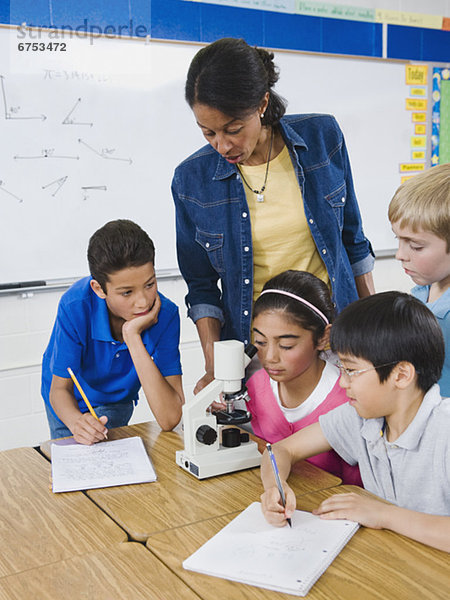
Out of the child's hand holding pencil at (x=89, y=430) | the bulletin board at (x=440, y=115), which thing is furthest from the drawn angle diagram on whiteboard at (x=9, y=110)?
the bulletin board at (x=440, y=115)

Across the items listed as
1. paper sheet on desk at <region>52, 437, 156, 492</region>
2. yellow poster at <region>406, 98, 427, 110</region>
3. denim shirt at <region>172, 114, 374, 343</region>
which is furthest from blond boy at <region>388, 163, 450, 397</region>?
yellow poster at <region>406, 98, 427, 110</region>

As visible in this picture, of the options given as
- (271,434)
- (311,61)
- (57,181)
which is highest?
(311,61)

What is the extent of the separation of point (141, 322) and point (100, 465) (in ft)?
1.59

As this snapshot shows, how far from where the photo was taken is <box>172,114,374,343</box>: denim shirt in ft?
6.57

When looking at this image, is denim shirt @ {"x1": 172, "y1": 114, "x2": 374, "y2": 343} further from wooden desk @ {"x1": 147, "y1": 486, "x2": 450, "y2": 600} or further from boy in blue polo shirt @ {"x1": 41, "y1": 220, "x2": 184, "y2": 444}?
wooden desk @ {"x1": 147, "y1": 486, "x2": 450, "y2": 600}

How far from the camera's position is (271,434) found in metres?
1.87

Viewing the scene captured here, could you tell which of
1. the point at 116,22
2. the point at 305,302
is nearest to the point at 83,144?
the point at 116,22

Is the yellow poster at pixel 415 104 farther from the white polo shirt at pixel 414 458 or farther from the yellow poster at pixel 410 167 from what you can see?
the white polo shirt at pixel 414 458

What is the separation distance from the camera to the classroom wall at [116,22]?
9.73 ft

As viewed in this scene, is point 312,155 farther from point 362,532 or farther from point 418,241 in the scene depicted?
point 362,532

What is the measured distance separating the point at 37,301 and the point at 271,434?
5.22ft

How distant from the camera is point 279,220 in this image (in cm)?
199

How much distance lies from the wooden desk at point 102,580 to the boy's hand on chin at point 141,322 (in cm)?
83

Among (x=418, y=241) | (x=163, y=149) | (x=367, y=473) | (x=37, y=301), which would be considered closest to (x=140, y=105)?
(x=163, y=149)
